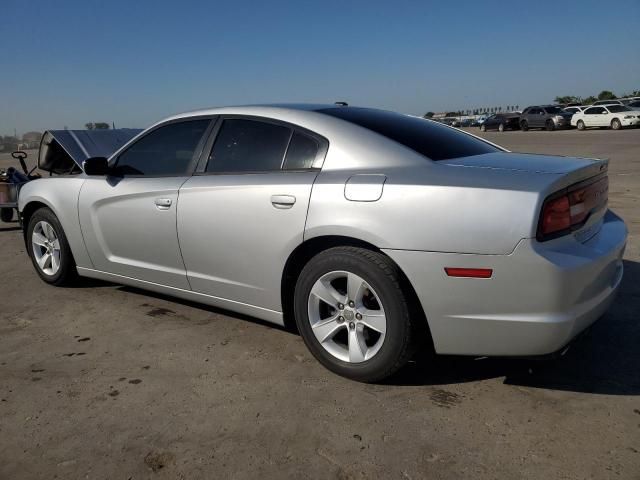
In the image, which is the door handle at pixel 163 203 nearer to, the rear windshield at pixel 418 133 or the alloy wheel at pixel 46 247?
the rear windshield at pixel 418 133

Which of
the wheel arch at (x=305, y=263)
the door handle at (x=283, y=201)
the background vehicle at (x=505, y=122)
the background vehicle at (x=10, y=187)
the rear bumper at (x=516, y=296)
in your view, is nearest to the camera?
the rear bumper at (x=516, y=296)

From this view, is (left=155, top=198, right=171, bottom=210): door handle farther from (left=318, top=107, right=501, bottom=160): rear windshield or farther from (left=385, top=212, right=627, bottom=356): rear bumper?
(left=385, top=212, right=627, bottom=356): rear bumper

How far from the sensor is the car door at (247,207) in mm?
3150

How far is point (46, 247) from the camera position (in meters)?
4.90

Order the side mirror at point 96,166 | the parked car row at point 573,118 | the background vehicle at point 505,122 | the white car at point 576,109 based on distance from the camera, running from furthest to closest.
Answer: the background vehicle at point 505,122
the white car at point 576,109
the parked car row at point 573,118
the side mirror at point 96,166

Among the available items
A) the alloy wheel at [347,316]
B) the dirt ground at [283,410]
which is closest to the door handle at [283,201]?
the alloy wheel at [347,316]

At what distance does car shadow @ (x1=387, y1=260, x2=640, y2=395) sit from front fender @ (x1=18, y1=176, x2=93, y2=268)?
286 cm

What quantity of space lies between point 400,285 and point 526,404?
33.0 inches

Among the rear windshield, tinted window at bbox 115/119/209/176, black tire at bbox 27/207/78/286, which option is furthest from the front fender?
the rear windshield

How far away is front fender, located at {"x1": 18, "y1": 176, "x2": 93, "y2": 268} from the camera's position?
4.46 metres

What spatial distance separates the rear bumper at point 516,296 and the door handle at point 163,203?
1.72m

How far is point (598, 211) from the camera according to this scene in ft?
9.79

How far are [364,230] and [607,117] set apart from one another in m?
32.9

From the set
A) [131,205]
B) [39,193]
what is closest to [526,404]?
[131,205]
